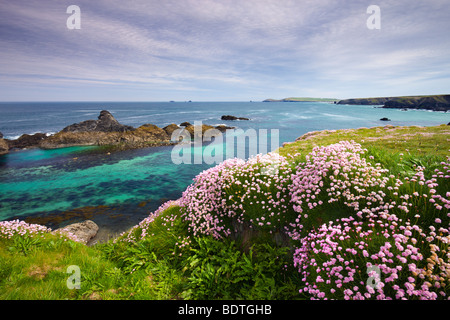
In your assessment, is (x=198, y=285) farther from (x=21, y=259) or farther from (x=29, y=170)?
(x=29, y=170)

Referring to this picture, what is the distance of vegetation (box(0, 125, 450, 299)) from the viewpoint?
405cm

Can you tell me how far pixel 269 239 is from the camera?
6453mm

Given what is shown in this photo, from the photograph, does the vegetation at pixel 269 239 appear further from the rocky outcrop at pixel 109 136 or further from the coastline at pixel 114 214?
the rocky outcrop at pixel 109 136

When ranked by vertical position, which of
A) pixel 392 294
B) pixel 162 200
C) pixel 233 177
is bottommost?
pixel 162 200

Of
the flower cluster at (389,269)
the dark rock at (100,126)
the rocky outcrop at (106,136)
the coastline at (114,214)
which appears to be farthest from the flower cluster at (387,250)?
the dark rock at (100,126)

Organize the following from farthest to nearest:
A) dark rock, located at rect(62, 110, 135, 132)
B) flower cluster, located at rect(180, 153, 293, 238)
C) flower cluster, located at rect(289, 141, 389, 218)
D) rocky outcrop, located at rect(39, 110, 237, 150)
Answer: dark rock, located at rect(62, 110, 135, 132) → rocky outcrop, located at rect(39, 110, 237, 150) → flower cluster, located at rect(180, 153, 293, 238) → flower cluster, located at rect(289, 141, 389, 218)

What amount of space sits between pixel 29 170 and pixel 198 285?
3793 cm

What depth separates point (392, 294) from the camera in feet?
10.8

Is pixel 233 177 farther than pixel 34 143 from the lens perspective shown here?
No

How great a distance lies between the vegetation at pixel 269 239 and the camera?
4055 mm

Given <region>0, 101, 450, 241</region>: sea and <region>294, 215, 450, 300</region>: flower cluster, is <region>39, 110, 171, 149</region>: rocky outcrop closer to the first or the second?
<region>0, 101, 450, 241</region>: sea

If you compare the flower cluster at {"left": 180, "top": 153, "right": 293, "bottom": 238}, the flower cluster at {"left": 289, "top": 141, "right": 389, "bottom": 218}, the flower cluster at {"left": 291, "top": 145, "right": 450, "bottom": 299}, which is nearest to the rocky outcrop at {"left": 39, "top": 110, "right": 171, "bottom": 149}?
the flower cluster at {"left": 180, "top": 153, "right": 293, "bottom": 238}
